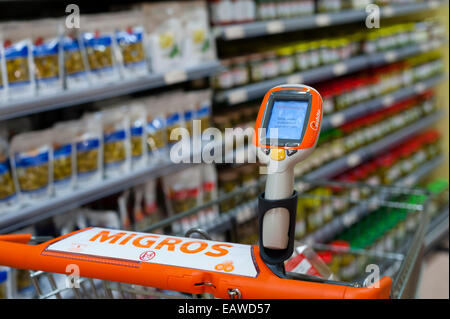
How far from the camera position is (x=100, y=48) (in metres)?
2.02

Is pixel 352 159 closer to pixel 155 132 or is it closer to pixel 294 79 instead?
pixel 294 79

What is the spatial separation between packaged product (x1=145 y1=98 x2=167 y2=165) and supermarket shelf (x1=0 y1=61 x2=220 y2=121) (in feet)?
0.46

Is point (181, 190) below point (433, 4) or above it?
below

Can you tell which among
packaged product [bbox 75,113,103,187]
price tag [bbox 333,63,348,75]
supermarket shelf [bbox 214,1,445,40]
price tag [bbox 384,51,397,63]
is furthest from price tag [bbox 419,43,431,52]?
packaged product [bbox 75,113,103,187]

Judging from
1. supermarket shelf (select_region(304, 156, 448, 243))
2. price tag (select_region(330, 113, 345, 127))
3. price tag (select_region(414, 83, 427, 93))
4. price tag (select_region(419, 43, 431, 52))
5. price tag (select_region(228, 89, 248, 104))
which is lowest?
supermarket shelf (select_region(304, 156, 448, 243))

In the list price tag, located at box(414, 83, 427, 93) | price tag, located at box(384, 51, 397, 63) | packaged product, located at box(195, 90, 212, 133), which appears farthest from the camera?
price tag, located at box(414, 83, 427, 93)

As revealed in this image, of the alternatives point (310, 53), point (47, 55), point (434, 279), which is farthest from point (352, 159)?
point (47, 55)

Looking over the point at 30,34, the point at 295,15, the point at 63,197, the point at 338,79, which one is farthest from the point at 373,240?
the point at 30,34

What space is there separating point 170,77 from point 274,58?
105 cm

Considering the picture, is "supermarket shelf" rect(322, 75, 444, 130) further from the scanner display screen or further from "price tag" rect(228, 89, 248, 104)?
the scanner display screen

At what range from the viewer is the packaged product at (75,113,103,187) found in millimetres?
1985

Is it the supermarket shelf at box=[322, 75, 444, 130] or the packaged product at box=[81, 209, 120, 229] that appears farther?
the supermarket shelf at box=[322, 75, 444, 130]

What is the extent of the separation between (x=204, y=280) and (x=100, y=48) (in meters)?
1.46
